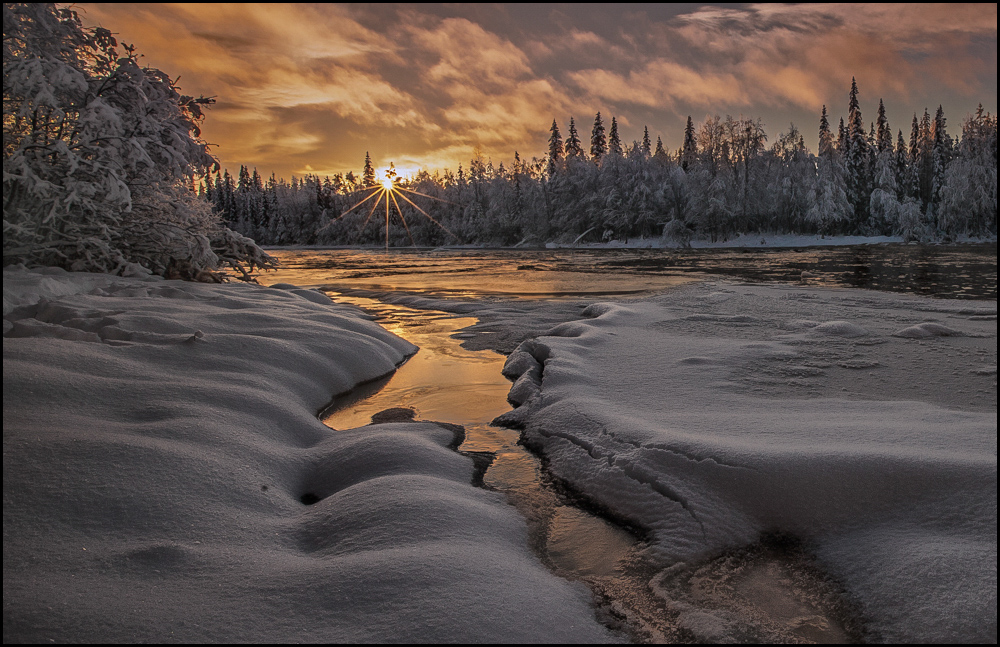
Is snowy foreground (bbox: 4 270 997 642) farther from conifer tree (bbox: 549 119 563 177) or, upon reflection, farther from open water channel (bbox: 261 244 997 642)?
conifer tree (bbox: 549 119 563 177)

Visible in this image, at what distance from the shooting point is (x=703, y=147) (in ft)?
176

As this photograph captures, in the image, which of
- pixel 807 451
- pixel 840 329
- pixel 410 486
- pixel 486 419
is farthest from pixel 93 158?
pixel 840 329

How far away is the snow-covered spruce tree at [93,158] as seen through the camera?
6.44m

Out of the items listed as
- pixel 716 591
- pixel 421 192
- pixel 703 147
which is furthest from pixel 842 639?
pixel 421 192

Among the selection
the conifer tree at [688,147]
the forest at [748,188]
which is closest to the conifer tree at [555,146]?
the forest at [748,188]

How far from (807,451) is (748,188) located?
5297 cm

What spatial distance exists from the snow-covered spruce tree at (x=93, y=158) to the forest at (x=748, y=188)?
3824 cm

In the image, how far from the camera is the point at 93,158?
304 inches

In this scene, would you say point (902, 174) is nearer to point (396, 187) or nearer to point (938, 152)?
point (938, 152)

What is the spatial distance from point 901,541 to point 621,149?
66.5 m

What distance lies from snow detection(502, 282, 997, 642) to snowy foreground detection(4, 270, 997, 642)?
0.05 ft

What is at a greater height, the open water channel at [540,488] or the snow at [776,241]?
the snow at [776,241]

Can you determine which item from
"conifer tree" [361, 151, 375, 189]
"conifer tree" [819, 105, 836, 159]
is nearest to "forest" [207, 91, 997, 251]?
"conifer tree" [819, 105, 836, 159]

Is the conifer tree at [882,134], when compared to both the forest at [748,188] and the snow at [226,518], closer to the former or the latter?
the forest at [748,188]
